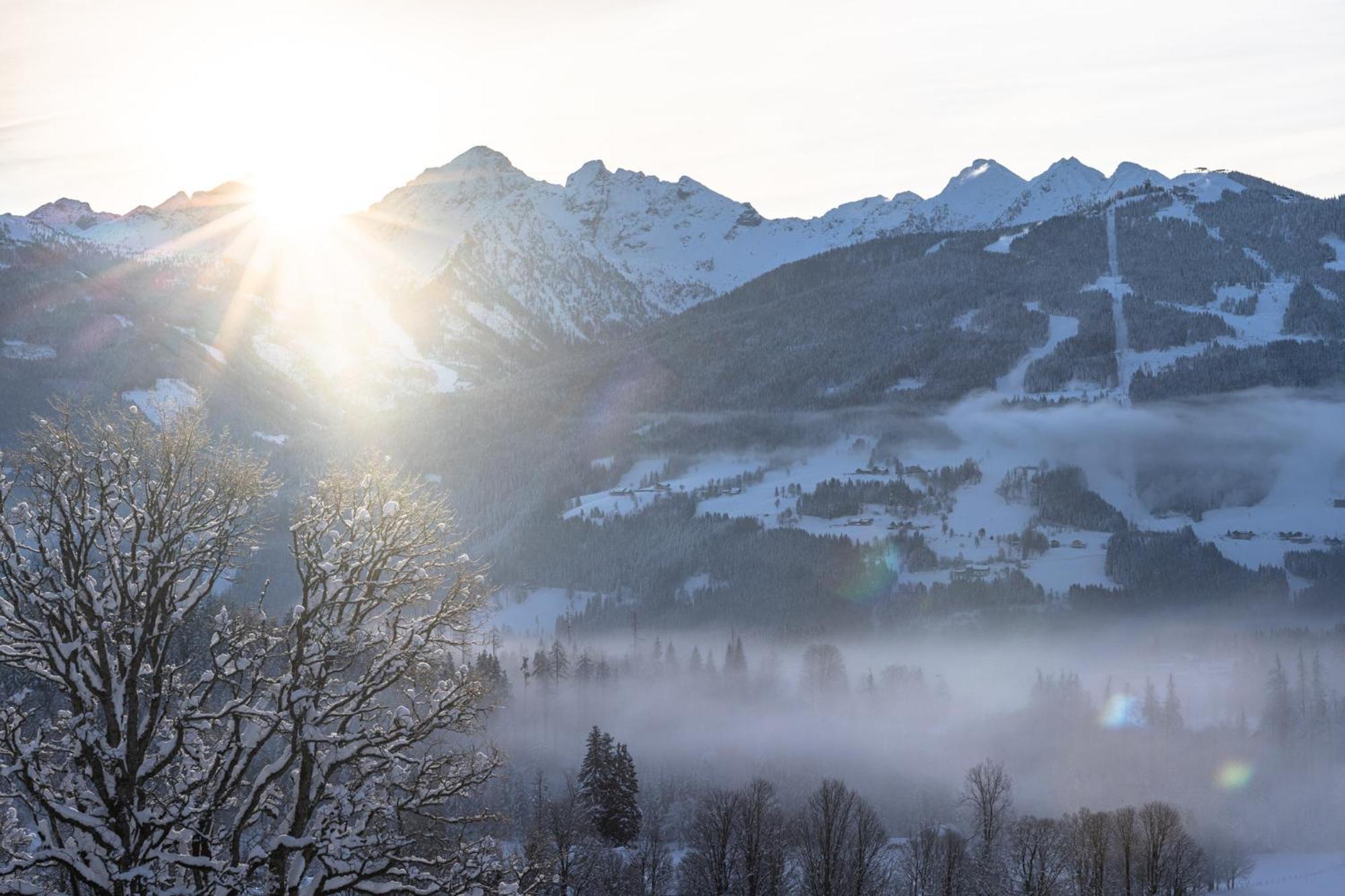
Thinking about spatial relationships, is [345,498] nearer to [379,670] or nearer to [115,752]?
[379,670]

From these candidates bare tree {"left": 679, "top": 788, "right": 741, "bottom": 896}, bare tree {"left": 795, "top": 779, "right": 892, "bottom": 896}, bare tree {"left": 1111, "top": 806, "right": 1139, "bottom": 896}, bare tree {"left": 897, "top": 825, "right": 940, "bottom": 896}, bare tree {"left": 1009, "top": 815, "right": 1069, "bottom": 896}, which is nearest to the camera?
bare tree {"left": 679, "top": 788, "right": 741, "bottom": 896}

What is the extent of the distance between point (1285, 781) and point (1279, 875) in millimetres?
30695

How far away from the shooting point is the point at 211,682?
1877 centimetres

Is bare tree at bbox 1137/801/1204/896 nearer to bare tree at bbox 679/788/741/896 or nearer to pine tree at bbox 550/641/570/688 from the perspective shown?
bare tree at bbox 679/788/741/896

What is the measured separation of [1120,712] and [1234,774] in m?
15.3

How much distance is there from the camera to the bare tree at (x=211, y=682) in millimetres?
17797

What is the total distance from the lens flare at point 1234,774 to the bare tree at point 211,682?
136 meters

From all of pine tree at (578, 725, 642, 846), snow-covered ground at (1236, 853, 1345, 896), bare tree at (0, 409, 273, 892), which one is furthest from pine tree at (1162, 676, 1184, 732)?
bare tree at (0, 409, 273, 892)

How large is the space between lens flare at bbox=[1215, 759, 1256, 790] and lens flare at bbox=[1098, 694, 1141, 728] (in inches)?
387

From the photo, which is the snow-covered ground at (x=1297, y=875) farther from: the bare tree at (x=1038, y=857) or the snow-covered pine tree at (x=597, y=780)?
the snow-covered pine tree at (x=597, y=780)

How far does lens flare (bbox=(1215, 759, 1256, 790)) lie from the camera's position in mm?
138750

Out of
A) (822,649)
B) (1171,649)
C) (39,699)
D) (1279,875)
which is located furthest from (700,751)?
(1171,649)

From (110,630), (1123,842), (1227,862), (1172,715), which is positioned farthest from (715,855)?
(1172,715)

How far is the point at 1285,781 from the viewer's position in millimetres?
142000
